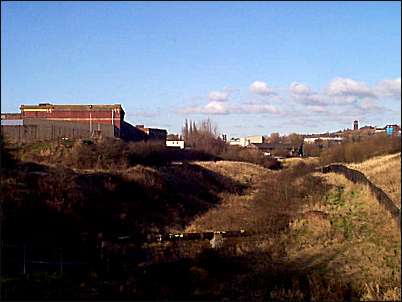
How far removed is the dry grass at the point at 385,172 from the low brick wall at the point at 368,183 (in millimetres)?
132

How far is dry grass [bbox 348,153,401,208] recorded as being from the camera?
36.5 ft

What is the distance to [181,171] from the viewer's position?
2112 centimetres

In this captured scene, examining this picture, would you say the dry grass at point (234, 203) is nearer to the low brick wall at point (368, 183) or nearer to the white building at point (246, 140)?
the white building at point (246, 140)

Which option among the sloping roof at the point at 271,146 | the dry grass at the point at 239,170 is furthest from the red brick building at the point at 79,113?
the dry grass at the point at 239,170

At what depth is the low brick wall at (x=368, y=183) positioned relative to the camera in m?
9.80

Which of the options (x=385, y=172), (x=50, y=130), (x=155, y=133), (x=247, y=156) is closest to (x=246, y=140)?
(x=247, y=156)

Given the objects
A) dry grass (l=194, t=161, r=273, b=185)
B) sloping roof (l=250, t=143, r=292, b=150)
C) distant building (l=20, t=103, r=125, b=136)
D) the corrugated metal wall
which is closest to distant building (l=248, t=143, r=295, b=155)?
sloping roof (l=250, t=143, r=292, b=150)

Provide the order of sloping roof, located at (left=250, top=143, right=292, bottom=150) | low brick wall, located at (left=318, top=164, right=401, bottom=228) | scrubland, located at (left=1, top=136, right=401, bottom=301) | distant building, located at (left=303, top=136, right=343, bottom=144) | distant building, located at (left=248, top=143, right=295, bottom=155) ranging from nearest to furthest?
scrubland, located at (left=1, top=136, right=401, bottom=301) < low brick wall, located at (left=318, top=164, right=401, bottom=228) < distant building, located at (left=303, top=136, right=343, bottom=144) < distant building, located at (left=248, top=143, right=295, bottom=155) < sloping roof, located at (left=250, top=143, right=292, bottom=150)

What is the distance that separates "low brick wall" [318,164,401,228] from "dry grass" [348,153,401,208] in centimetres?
13

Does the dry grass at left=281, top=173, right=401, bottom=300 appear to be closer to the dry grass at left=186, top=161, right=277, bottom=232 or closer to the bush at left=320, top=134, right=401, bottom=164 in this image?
the bush at left=320, top=134, right=401, bottom=164

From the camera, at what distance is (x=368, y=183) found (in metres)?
13.1

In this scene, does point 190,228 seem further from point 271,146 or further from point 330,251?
point 271,146

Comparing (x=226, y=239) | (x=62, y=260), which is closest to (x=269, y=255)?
(x=226, y=239)

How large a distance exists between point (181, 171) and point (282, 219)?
334 inches
